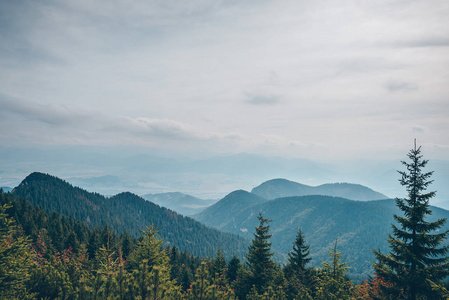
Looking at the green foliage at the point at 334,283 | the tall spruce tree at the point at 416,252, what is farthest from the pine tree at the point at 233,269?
the tall spruce tree at the point at 416,252

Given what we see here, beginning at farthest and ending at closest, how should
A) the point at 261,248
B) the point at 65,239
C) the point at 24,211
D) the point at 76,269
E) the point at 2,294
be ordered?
1. the point at 24,211
2. the point at 65,239
3. the point at 261,248
4. the point at 76,269
5. the point at 2,294

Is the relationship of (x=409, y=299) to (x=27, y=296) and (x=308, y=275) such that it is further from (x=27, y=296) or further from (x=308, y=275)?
(x=27, y=296)

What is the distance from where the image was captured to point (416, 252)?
22.6 metres

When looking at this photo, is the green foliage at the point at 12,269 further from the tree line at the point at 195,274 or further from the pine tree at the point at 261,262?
the pine tree at the point at 261,262

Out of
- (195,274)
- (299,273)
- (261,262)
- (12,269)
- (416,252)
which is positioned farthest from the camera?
(299,273)

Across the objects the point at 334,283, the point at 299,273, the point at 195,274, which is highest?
the point at 195,274

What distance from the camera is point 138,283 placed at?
57.1 ft

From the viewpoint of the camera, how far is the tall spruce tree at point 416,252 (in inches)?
856

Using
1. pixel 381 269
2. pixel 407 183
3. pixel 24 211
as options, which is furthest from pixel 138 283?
pixel 24 211

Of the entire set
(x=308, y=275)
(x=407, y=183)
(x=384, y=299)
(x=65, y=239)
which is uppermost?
(x=407, y=183)

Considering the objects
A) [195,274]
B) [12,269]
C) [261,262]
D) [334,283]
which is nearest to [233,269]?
[261,262]

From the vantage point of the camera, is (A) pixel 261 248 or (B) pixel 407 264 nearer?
(B) pixel 407 264

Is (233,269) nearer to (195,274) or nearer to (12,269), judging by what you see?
(195,274)

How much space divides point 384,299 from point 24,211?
119300mm
